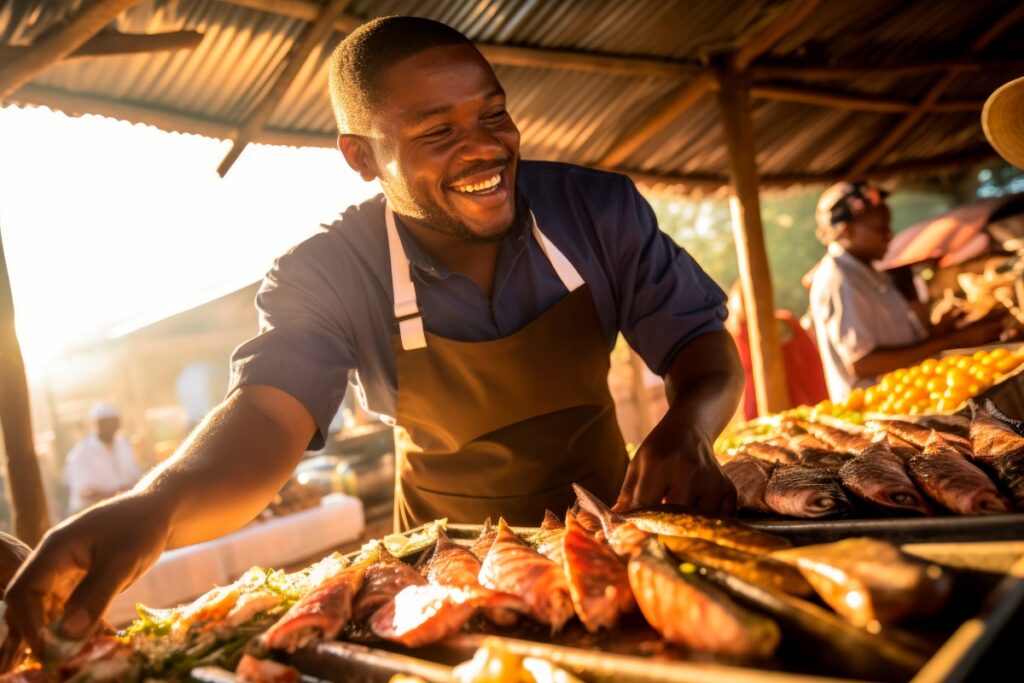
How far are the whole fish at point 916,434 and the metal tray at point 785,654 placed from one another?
0.85 meters

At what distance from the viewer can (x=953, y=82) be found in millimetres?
9844

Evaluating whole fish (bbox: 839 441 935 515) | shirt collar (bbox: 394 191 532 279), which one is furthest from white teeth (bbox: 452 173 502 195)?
whole fish (bbox: 839 441 935 515)

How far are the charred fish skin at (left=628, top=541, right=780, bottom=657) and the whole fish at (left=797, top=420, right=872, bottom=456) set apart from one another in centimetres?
140

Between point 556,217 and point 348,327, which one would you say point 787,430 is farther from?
point 348,327

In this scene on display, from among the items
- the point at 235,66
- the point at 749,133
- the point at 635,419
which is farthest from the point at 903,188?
the point at 235,66

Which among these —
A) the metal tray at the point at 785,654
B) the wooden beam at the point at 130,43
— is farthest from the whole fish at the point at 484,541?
the wooden beam at the point at 130,43

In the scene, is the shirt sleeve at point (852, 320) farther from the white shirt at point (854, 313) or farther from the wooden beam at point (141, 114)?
the wooden beam at point (141, 114)

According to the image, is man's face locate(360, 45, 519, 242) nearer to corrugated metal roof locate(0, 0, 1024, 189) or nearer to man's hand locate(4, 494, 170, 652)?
man's hand locate(4, 494, 170, 652)

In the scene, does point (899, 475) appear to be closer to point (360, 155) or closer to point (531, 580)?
point (531, 580)

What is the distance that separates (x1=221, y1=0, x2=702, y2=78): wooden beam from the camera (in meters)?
4.70

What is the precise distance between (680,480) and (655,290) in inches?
40.3

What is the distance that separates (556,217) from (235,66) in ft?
10.4

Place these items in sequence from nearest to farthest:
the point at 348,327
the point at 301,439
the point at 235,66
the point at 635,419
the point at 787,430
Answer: the point at 301,439, the point at 348,327, the point at 787,430, the point at 235,66, the point at 635,419

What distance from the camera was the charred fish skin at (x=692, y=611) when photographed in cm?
131
